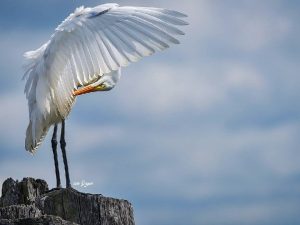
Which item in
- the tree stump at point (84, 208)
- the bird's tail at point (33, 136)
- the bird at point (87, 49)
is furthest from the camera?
the bird's tail at point (33, 136)

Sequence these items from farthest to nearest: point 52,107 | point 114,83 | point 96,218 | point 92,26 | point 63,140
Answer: point 114,83
point 63,140
point 52,107
point 92,26
point 96,218

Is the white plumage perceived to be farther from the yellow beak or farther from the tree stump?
the tree stump

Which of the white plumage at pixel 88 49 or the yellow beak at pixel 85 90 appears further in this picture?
the yellow beak at pixel 85 90

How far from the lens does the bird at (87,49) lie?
9.62m

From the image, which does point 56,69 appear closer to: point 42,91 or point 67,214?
point 42,91

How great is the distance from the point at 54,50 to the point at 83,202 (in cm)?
436

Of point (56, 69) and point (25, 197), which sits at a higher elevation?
point (56, 69)

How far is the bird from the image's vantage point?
962cm

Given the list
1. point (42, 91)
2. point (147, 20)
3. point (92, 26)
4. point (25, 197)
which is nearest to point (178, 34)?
point (147, 20)

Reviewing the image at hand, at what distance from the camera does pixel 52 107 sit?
1153 centimetres

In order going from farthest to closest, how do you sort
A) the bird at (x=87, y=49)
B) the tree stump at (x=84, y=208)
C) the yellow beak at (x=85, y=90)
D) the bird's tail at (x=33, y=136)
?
1. the yellow beak at (x=85, y=90)
2. the bird's tail at (x=33, y=136)
3. the bird at (x=87, y=49)
4. the tree stump at (x=84, y=208)

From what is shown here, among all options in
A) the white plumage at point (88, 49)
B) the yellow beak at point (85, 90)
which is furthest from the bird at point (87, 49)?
the yellow beak at point (85, 90)

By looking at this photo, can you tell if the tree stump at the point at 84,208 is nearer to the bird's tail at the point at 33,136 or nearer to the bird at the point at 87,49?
the bird at the point at 87,49

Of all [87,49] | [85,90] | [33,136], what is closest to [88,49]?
[87,49]
